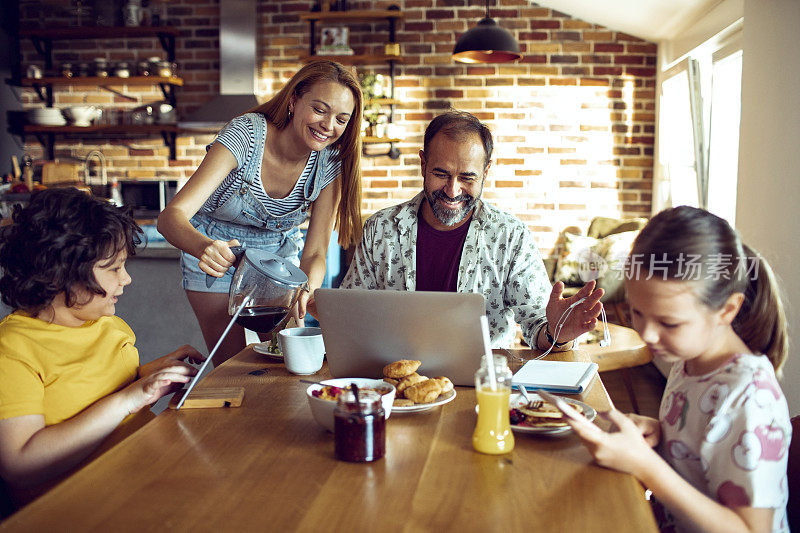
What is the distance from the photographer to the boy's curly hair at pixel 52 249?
1.28 m

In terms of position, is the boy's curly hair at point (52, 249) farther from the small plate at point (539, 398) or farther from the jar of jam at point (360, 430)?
the small plate at point (539, 398)

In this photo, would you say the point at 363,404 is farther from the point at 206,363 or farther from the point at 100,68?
the point at 100,68

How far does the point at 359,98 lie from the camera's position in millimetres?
2033

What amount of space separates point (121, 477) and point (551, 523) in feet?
1.89

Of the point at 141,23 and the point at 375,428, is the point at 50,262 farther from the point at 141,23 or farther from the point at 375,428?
the point at 141,23

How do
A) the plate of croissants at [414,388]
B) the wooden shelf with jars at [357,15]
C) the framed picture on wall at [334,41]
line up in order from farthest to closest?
1. the framed picture on wall at [334,41]
2. the wooden shelf with jars at [357,15]
3. the plate of croissants at [414,388]

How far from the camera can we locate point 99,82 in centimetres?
533

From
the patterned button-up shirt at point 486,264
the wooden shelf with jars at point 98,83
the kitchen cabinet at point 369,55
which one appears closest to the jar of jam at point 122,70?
the wooden shelf with jars at point 98,83

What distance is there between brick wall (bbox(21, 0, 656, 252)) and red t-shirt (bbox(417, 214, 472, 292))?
3278 millimetres

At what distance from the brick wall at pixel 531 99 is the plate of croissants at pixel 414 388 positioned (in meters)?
4.03

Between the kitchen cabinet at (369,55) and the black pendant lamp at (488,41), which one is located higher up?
the kitchen cabinet at (369,55)

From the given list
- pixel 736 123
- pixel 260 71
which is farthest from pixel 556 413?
pixel 260 71

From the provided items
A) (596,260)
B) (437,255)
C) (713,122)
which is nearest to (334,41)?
(596,260)

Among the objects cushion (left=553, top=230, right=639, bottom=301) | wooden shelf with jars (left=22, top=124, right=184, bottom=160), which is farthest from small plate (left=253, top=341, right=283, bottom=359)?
wooden shelf with jars (left=22, top=124, right=184, bottom=160)
